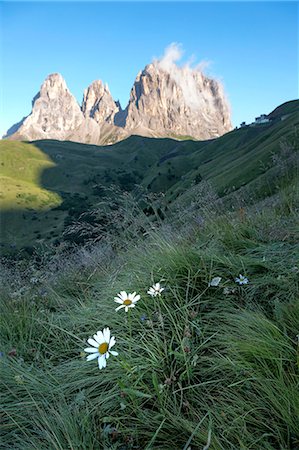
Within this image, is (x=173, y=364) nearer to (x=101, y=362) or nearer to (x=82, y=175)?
(x=101, y=362)

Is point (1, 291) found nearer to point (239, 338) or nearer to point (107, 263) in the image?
point (107, 263)

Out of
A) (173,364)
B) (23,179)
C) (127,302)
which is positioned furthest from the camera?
(23,179)

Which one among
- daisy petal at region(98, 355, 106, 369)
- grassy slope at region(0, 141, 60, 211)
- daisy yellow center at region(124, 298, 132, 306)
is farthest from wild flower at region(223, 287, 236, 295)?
grassy slope at region(0, 141, 60, 211)

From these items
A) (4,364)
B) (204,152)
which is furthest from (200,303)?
(204,152)

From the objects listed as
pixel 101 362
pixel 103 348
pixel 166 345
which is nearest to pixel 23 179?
pixel 166 345

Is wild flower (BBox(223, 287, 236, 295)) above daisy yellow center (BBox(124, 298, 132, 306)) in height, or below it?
below

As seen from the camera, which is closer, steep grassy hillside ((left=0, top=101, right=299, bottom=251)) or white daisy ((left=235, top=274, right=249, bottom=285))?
white daisy ((left=235, top=274, right=249, bottom=285))

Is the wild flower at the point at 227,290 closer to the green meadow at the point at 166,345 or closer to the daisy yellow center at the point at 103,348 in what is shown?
the green meadow at the point at 166,345

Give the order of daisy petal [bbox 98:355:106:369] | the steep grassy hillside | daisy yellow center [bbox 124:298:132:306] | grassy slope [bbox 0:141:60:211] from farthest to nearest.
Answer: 1. grassy slope [bbox 0:141:60:211]
2. the steep grassy hillside
3. daisy yellow center [bbox 124:298:132:306]
4. daisy petal [bbox 98:355:106:369]

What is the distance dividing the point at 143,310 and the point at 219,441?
141 centimetres

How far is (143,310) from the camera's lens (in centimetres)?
298

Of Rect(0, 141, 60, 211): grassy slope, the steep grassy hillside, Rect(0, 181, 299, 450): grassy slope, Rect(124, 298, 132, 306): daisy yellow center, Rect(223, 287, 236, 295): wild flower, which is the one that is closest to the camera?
Rect(0, 181, 299, 450): grassy slope

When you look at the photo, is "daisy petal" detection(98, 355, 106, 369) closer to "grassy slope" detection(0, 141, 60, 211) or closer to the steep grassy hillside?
the steep grassy hillside

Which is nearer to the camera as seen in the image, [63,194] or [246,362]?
[246,362]
